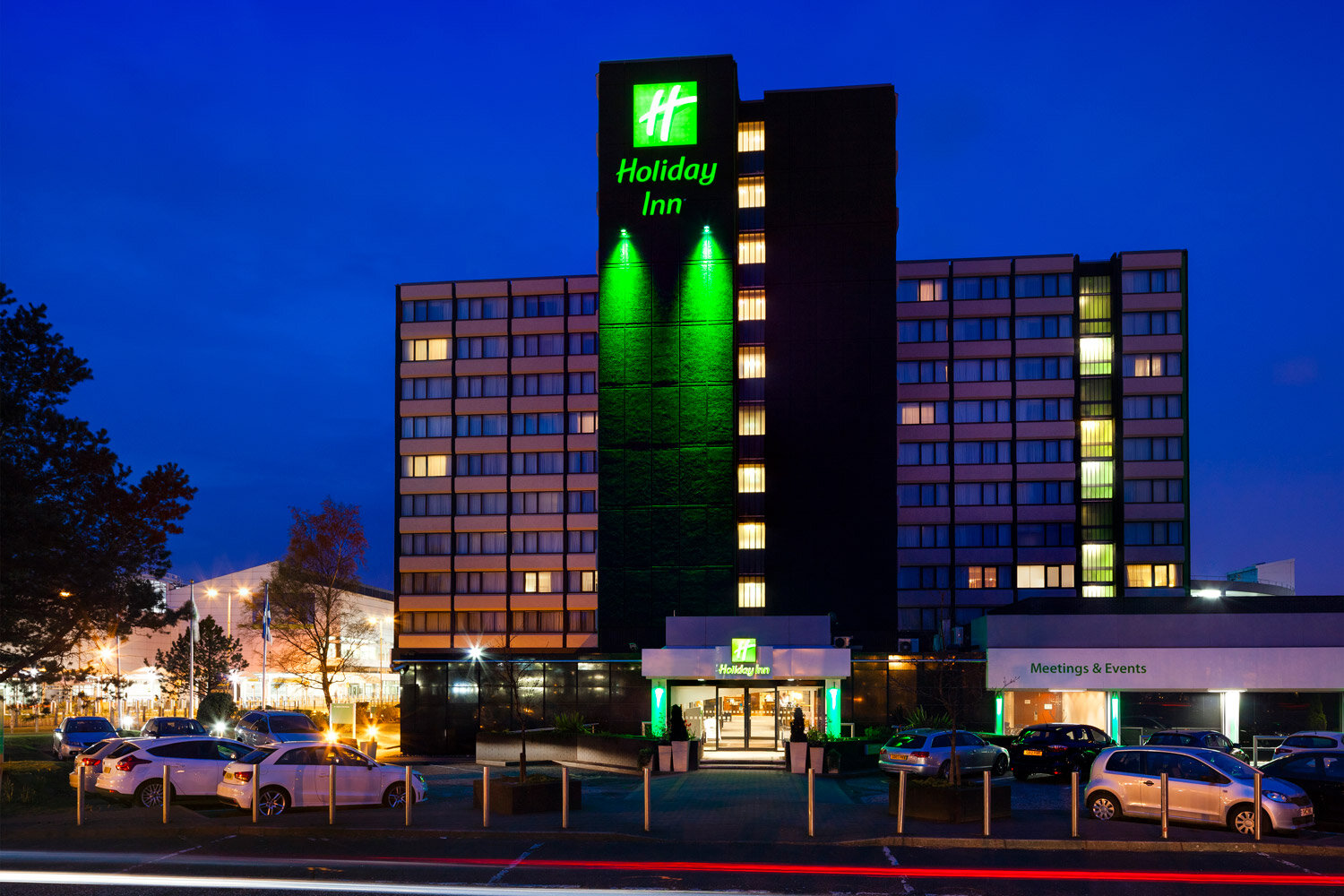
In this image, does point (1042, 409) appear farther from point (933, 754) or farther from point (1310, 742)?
point (933, 754)

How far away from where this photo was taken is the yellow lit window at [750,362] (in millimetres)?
60781

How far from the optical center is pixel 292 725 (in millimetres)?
35625

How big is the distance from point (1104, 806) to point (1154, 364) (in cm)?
5912

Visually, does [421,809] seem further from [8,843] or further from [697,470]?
[697,470]

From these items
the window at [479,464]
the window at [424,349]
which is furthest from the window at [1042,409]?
the window at [424,349]

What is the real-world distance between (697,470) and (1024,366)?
1177 inches

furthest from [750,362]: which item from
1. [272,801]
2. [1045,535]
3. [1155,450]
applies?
[272,801]

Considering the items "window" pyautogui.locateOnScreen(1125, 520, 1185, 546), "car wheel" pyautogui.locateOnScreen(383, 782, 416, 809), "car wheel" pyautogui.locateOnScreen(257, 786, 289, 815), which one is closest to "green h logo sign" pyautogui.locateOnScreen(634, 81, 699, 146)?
"window" pyautogui.locateOnScreen(1125, 520, 1185, 546)

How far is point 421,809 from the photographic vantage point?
22.9 meters

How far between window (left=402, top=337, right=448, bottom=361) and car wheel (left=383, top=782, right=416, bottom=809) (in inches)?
2103

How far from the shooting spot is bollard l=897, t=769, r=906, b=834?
20.3m

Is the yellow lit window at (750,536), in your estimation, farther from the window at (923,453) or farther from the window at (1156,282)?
the window at (1156,282)

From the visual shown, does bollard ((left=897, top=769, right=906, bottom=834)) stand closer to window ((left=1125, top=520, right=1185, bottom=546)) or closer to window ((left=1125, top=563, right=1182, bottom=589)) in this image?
window ((left=1125, top=563, right=1182, bottom=589))

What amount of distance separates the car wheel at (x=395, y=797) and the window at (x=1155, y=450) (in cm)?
6255
